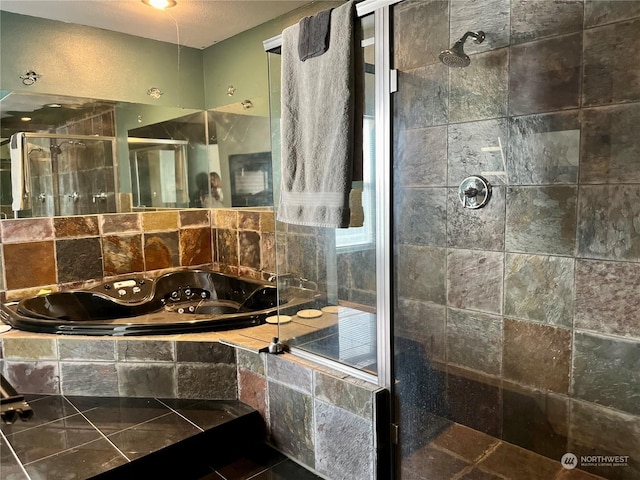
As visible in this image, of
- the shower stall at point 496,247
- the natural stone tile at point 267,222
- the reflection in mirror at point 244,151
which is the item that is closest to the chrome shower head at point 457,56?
the shower stall at point 496,247

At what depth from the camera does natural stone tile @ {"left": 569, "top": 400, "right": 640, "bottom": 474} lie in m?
1.93

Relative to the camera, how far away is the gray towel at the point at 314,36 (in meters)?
1.84

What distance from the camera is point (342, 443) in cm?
192

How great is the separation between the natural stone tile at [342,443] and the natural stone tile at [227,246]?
1669 mm

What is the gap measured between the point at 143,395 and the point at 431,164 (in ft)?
5.91

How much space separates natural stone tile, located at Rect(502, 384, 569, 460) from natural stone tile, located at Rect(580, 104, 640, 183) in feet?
3.13

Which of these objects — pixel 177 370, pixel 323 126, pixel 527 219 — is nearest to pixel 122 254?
pixel 177 370

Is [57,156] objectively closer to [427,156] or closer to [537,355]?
[427,156]

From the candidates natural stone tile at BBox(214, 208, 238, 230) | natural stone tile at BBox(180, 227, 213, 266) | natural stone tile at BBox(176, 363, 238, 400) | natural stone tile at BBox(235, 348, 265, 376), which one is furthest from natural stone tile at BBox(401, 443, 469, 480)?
natural stone tile at BBox(180, 227, 213, 266)

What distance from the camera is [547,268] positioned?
210cm

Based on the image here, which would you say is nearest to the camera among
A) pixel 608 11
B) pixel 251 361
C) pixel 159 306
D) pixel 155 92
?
pixel 608 11

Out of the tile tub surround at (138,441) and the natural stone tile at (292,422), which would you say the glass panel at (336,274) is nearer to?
the natural stone tile at (292,422)

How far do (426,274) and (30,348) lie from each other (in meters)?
1.98

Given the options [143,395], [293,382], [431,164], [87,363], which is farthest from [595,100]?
[87,363]
